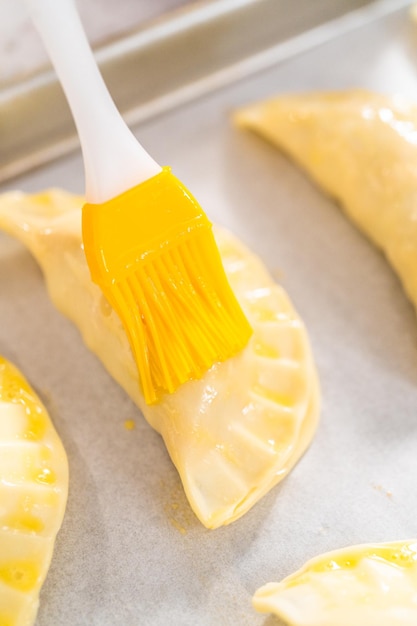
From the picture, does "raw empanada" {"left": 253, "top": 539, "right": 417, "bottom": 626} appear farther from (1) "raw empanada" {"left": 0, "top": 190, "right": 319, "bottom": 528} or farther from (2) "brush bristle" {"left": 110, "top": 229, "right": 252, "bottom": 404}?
(2) "brush bristle" {"left": 110, "top": 229, "right": 252, "bottom": 404}

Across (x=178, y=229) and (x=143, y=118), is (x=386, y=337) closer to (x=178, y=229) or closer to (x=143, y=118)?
(x=178, y=229)

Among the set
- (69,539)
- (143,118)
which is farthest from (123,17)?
(69,539)

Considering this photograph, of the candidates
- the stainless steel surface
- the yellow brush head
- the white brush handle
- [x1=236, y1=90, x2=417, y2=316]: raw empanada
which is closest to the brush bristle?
the yellow brush head

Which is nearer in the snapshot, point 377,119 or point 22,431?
point 22,431

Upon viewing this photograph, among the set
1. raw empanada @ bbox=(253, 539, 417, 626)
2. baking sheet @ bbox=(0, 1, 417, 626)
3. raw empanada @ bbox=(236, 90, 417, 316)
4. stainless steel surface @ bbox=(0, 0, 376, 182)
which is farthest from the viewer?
stainless steel surface @ bbox=(0, 0, 376, 182)

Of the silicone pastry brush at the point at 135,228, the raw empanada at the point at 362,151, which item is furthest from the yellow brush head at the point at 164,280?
the raw empanada at the point at 362,151
